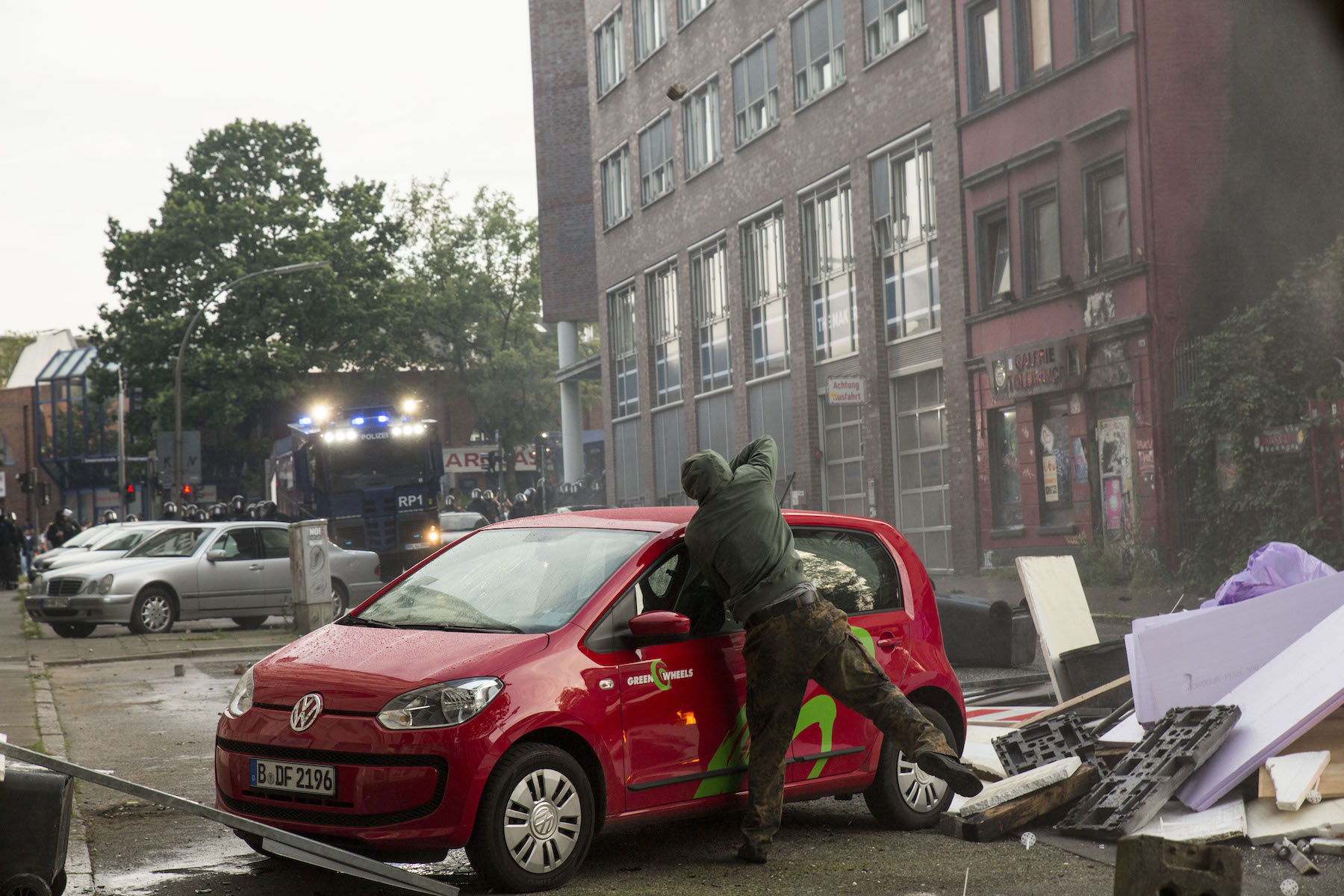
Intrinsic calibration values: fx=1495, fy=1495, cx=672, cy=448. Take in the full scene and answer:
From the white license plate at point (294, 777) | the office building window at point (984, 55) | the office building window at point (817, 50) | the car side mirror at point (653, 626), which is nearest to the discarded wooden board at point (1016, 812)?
the car side mirror at point (653, 626)

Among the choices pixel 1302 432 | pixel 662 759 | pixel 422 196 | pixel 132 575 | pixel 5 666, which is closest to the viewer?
pixel 662 759

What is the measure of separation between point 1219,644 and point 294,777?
15.7 feet

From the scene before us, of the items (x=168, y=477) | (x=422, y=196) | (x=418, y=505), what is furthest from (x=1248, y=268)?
(x=422, y=196)

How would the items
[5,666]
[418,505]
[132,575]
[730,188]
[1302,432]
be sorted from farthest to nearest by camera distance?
[730,188]
[418,505]
[132,575]
[1302,432]
[5,666]

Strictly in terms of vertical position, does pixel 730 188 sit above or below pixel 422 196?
below

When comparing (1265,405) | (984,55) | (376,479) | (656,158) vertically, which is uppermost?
(656,158)

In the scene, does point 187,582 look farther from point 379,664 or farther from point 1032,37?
point 379,664

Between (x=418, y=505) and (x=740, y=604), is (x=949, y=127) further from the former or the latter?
(x=740, y=604)

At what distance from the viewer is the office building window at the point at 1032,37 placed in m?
23.8

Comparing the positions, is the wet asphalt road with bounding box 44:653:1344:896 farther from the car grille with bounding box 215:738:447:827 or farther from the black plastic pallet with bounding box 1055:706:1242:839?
the car grille with bounding box 215:738:447:827

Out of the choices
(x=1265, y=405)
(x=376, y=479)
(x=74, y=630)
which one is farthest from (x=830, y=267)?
(x=74, y=630)

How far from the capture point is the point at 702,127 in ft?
124

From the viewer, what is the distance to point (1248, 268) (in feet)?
70.5

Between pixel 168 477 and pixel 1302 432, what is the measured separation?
113 ft
